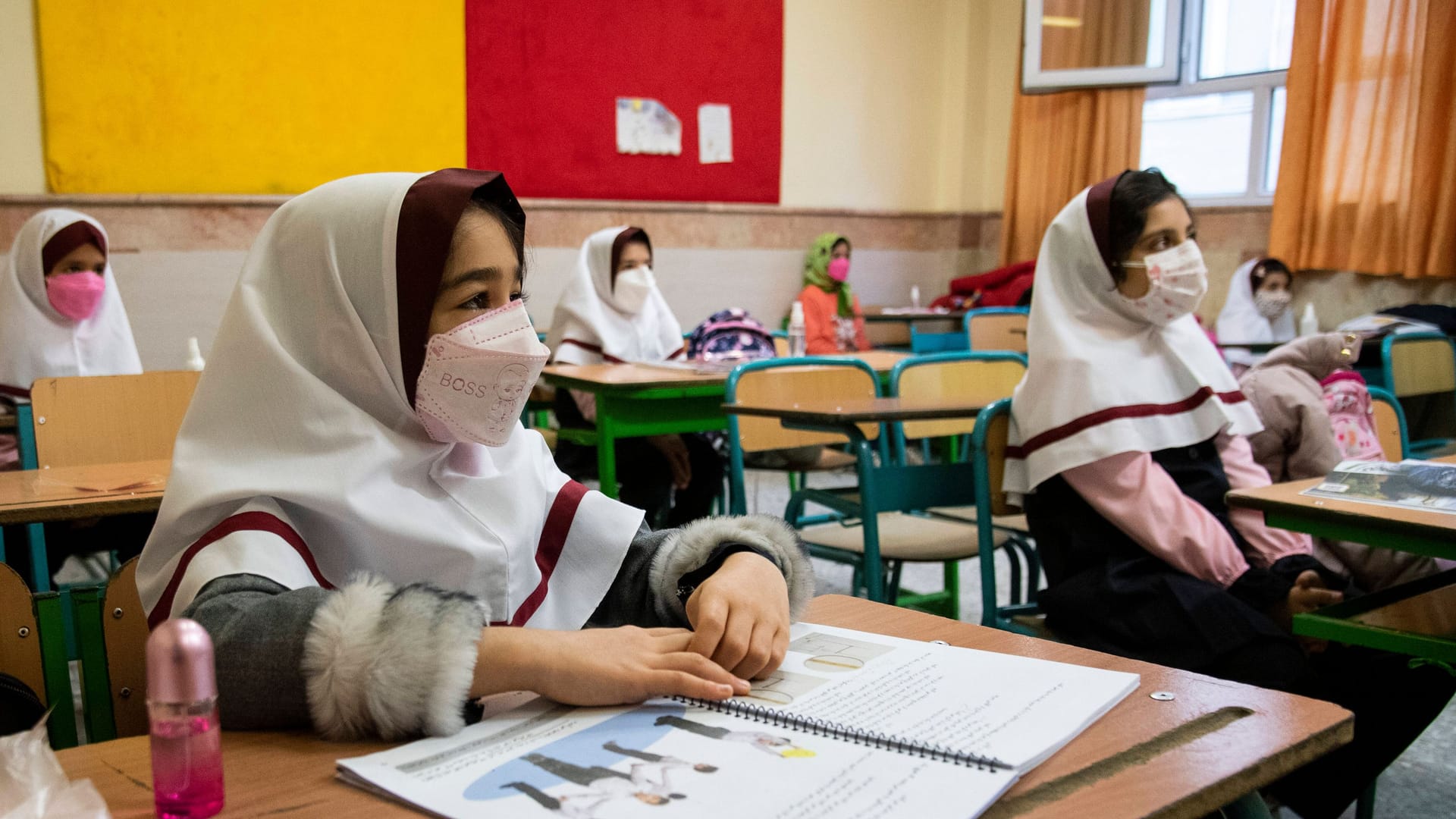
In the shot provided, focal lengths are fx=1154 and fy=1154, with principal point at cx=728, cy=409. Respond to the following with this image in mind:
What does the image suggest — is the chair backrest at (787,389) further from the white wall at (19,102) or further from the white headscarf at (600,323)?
the white wall at (19,102)

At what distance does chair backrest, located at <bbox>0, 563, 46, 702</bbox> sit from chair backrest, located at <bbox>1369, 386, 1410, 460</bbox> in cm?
280

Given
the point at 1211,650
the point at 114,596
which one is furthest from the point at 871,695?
the point at 1211,650

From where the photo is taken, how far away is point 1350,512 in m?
1.61

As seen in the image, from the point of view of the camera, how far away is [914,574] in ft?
13.7

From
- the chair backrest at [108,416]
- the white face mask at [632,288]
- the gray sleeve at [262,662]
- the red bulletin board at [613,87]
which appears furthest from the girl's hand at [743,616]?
the red bulletin board at [613,87]

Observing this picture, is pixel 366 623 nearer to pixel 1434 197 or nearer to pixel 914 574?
pixel 914 574

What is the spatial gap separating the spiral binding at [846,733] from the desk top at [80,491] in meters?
1.09

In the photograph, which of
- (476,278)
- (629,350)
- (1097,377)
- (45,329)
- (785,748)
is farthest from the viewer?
(629,350)

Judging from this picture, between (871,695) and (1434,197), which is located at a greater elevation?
(1434,197)

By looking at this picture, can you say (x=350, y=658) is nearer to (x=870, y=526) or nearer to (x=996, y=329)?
(x=870, y=526)

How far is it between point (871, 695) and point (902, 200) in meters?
7.34

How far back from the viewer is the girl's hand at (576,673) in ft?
2.68

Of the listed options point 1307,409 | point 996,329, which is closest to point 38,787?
point 1307,409

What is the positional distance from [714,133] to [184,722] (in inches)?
258
